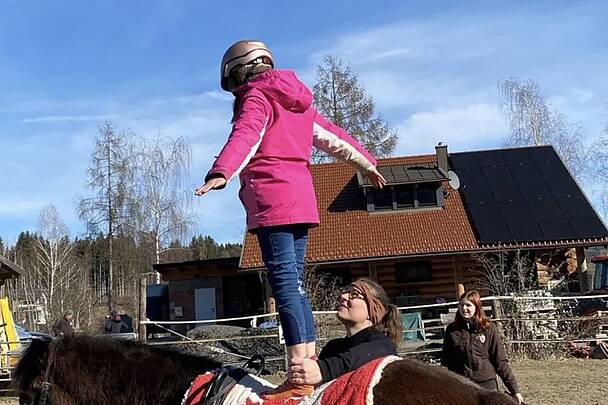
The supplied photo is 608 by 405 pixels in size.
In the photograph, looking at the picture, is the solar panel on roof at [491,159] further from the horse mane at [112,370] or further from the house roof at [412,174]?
the horse mane at [112,370]

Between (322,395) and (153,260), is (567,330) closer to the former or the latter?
(322,395)

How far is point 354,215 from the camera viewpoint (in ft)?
78.6

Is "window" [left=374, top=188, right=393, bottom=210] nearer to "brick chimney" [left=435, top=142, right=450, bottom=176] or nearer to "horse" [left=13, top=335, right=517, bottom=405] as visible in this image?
"brick chimney" [left=435, top=142, right=450, bottom=176]

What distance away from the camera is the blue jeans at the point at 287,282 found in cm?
299

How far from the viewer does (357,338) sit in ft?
10.1

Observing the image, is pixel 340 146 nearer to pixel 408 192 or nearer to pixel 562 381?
pixel 562 381

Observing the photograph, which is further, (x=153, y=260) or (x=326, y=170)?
(x=153, y=260)

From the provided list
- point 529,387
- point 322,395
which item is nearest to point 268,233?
point 322,395

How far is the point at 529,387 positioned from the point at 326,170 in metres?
15.9

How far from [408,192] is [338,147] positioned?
20.5m

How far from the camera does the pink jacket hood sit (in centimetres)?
315

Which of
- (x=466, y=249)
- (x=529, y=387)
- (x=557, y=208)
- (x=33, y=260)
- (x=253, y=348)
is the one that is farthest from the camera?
(x=33, y=260)

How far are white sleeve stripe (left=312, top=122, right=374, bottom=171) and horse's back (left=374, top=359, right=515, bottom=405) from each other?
52.8 inches

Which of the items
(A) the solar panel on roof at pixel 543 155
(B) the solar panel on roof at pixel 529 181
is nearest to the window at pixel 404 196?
(B) the solar panel on roof at pixel 529 181
